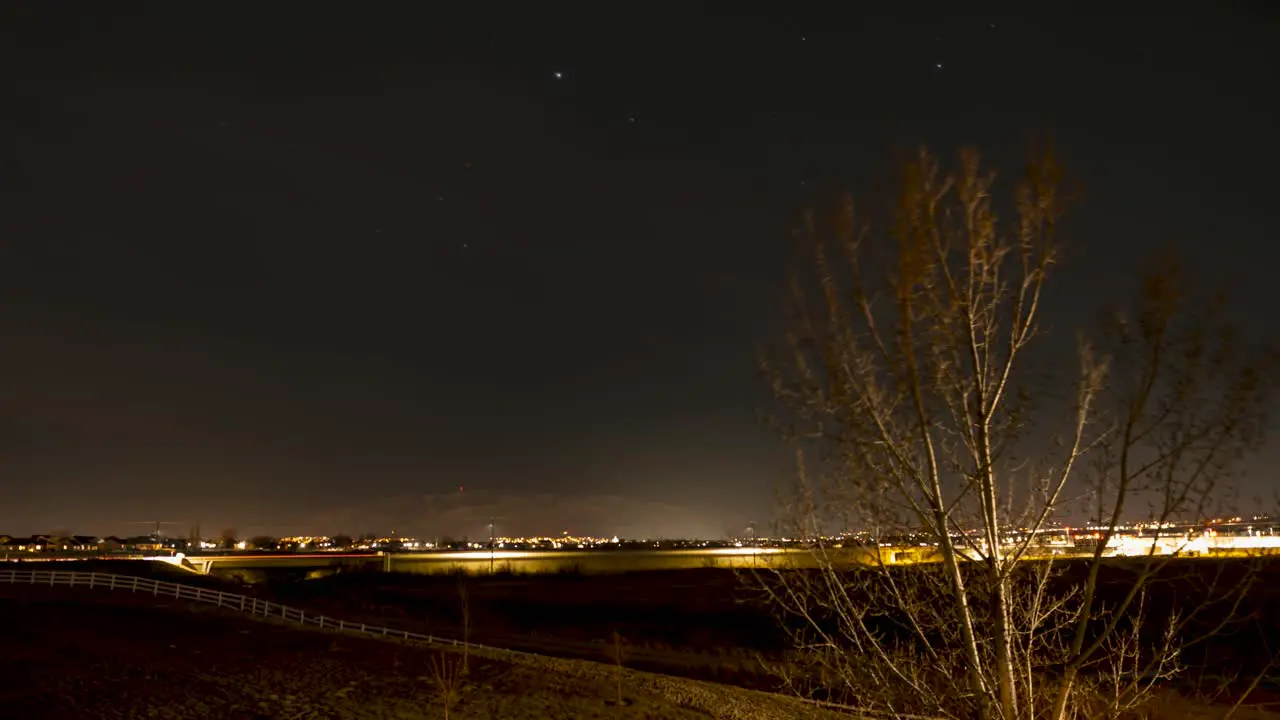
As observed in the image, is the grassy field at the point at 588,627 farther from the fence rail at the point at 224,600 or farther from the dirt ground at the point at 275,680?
the fence rail at the point at 224,600

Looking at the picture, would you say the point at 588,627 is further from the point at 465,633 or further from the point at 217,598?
the point at 465,633

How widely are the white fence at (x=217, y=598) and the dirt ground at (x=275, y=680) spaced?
423cm

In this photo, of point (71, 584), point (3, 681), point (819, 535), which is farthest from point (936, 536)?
point (71, 584)

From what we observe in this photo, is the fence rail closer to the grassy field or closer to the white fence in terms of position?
the white fence

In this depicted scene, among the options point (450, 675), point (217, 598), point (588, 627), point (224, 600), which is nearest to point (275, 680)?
point (450, 675)

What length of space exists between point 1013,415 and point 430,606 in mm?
64600

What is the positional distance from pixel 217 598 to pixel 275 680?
22.0m

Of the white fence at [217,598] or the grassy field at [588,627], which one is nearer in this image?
the grassy field at [588,627]

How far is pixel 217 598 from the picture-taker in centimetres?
4544

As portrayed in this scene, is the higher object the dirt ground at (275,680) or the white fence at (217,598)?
the white fence at (217,598)

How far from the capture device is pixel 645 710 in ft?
84.3

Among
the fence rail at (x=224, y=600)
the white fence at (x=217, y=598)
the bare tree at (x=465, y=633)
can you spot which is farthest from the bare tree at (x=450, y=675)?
the white fence at (x=217, y=598)

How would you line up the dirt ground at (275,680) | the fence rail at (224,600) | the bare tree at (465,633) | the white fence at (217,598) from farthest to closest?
1. the white fence at (217,598)
2. the fence rail at (224,600)
3. the bare tree at (465,633)
4. the dirt ground at (275,680)

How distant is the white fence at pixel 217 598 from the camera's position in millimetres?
40750
